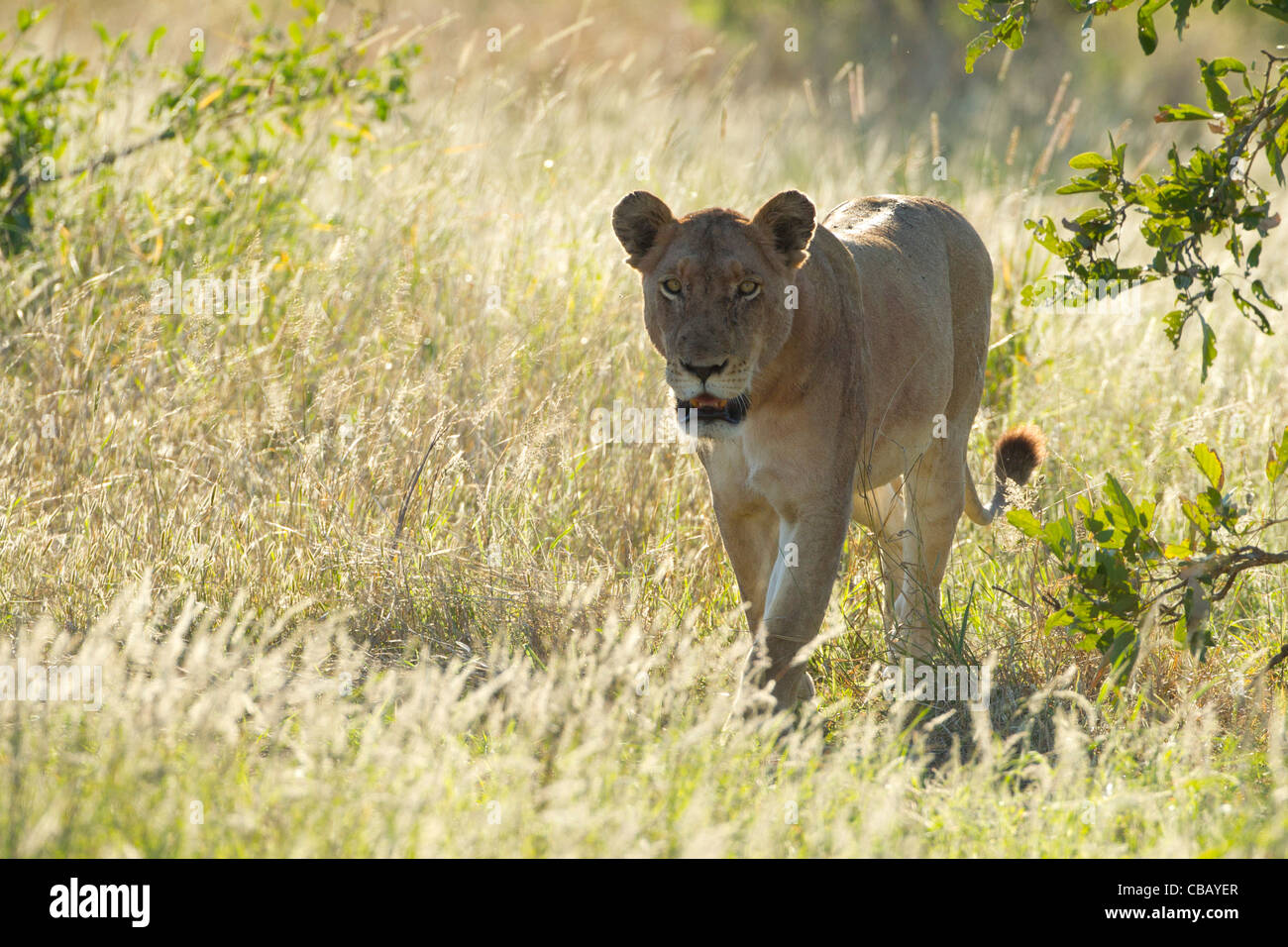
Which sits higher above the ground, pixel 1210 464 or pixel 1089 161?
pixel 1089 161

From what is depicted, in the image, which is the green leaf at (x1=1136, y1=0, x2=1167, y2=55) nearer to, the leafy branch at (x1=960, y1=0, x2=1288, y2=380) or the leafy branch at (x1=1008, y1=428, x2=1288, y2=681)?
the leafy branch at (x1=960, y1=0, x2=1288, y2=380)

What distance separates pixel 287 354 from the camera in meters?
6.55

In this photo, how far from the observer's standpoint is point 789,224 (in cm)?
435

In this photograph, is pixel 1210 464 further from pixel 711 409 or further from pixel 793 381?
pixel 711 409

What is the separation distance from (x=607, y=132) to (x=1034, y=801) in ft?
23.5

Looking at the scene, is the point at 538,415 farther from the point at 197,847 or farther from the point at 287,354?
the point at 197,847

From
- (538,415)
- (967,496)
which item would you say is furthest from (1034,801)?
(538,415)

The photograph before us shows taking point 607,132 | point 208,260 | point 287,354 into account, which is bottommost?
point 287,354

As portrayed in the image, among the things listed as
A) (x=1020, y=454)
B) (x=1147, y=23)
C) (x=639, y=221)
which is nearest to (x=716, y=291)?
(x=639, y=221)

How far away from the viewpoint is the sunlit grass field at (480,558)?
126 inches

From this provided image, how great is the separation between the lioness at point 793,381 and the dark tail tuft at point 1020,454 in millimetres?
310

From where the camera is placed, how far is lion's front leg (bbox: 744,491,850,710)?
433 cm

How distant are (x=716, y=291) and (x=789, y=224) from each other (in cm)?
37
